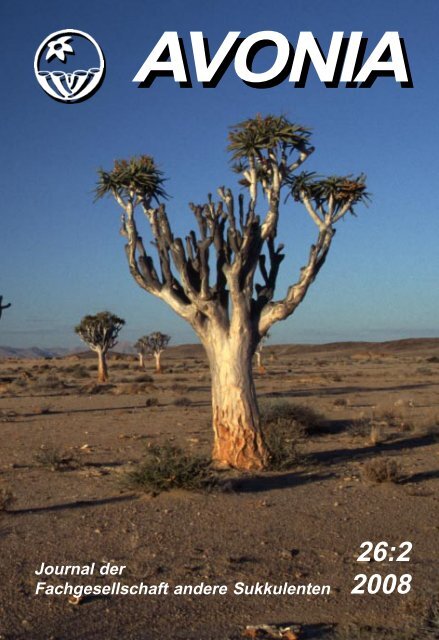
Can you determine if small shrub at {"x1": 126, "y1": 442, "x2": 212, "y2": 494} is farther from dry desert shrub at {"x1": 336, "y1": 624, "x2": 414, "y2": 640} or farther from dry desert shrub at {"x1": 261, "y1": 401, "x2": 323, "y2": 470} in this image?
dry desert shrub at {"x1": 336, "y1": 624, "x2": 414, "y2": 640}

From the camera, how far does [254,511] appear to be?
32.3 ft

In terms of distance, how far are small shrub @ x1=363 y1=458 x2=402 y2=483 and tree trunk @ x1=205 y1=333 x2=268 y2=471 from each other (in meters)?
1.77

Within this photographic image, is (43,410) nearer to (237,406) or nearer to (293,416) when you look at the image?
(293,416)

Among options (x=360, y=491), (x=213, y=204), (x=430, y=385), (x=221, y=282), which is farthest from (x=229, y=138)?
(x=430, y=385)

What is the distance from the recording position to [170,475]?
1064 cm

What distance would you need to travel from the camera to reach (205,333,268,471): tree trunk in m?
12.5

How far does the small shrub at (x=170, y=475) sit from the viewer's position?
1057 cm

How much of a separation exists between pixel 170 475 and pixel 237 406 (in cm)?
225

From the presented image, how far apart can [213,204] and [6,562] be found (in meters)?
7.30

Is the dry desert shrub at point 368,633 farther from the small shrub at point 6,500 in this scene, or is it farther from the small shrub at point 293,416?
the small shrub at point 293,416

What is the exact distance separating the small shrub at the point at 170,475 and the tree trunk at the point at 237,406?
5.76 ft

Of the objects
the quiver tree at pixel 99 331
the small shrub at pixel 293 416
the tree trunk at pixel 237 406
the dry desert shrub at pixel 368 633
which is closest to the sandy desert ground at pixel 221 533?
the dry desert shrub at pixel 368 633

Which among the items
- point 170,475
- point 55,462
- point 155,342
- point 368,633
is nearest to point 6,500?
point 170,475

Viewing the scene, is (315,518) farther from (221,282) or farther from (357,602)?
(221,282)
